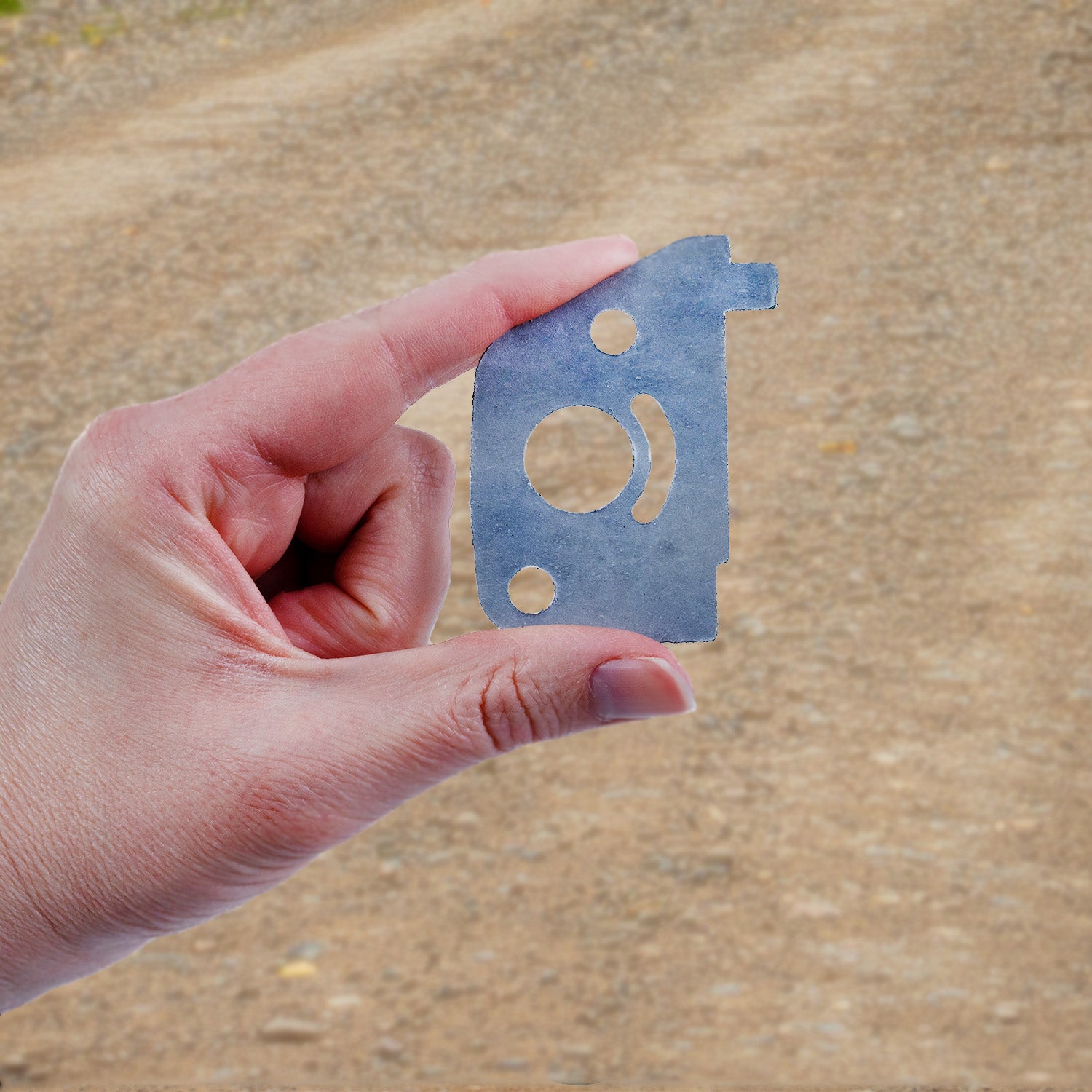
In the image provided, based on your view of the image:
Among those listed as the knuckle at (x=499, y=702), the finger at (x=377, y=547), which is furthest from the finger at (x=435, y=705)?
the finger at (x=377, y=547)

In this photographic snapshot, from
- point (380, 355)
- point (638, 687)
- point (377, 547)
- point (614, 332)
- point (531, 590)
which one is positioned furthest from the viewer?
point (614, 332)

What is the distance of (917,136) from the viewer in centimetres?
271

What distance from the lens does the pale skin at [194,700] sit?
3.95ft

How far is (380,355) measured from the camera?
1.39 metres

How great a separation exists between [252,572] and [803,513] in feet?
4.34

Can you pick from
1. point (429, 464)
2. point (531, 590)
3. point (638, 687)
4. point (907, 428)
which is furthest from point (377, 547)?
point (907, 428)

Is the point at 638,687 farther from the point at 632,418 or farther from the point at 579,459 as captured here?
the point at 579,459

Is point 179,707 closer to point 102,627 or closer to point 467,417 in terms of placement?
point 102,627

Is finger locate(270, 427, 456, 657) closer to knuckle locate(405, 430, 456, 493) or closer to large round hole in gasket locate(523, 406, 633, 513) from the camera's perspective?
knuckle locate(405, 430, 456, 493)

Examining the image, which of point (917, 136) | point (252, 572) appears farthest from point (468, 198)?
point (252, 572)

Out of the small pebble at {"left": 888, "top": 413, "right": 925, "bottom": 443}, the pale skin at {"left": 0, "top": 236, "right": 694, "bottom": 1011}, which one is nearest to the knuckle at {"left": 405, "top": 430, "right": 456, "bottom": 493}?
the pale skin at {"left": 0, "top": 236, "right": 694, "bottom": 1011}

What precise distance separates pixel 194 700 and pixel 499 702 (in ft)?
1.03

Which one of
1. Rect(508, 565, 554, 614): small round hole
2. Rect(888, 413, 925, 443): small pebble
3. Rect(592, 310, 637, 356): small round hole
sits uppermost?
Rect(592, 310, 637, 356): small round hole

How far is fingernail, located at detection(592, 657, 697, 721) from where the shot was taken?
121 centimetres
